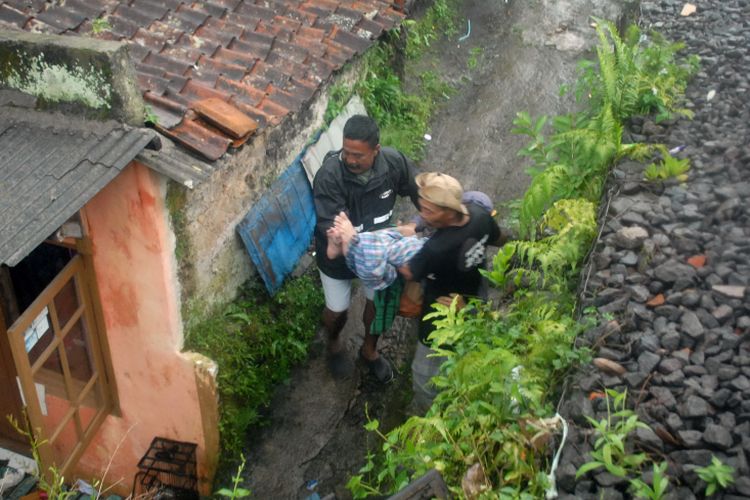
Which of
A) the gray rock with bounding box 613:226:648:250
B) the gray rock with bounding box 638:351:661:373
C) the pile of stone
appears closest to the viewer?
the pile of stone

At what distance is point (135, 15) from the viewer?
20.2 ft

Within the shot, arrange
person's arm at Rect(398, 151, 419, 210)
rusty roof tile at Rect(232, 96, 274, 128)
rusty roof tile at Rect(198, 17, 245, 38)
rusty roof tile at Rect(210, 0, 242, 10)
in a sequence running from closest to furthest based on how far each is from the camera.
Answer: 1. rusty roof tile at Rect(232, 96, 274, 128)
2. person's arm at Rect(398, 151, 419, 210)
3. rusty roof tile at Rect(198, 17, 245, 38)
4. rusty roof tile at Rect(210, 0, 242, 10)

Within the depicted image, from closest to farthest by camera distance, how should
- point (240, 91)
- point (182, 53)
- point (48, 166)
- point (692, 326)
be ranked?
point (692, 326) < point (48, 166) < point (240, 91) < point (182, 53)

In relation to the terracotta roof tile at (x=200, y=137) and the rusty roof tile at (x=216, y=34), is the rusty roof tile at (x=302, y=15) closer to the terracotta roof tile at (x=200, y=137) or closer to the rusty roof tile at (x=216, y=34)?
the rusty roof tile at (x=216, y=34)

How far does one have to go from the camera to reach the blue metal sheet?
6.28m

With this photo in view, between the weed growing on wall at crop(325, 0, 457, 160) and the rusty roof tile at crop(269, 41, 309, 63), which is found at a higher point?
the rusty roof tile at crop(269, 41, 309, 63)

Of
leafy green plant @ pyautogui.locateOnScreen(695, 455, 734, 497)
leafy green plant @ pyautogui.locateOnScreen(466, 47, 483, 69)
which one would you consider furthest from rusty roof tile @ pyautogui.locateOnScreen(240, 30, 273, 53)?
leafy green plant @ pyautogui.locateOnScreen(466, 47, 483, 69)

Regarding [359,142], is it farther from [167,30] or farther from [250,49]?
[167,30]

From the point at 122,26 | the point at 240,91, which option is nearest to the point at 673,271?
the point at 240,91

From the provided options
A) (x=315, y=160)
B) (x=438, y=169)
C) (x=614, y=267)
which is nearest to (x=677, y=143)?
(x=614, y=267)

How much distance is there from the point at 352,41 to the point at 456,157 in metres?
2.82

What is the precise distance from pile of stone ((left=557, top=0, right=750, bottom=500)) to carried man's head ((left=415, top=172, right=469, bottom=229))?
93 centimetres

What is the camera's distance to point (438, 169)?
9195 millimetres

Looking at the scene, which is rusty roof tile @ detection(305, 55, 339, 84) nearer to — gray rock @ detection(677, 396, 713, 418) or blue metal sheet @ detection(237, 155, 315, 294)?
blue metal sheet @ detection(237, 155, 315, 294)
